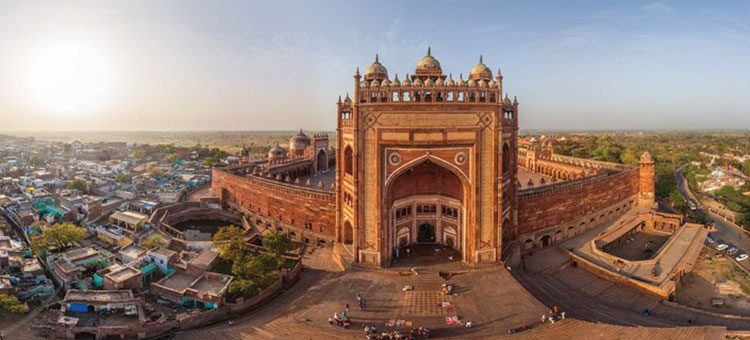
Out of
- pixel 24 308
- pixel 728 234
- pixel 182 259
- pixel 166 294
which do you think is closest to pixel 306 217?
pixel 182 259

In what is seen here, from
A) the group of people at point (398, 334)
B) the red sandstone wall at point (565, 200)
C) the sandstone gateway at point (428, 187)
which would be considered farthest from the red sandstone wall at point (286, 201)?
the red sandstone wall at point (565, 200)

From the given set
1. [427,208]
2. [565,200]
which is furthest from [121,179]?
[565,200]

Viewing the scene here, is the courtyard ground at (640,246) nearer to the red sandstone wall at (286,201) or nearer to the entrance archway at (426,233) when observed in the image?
the entrance archway at (426,233)

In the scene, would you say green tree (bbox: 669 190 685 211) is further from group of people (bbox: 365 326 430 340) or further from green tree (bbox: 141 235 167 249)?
green tree (bbox: 141 235 167 249)

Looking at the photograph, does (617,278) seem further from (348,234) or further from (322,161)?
(322,161)

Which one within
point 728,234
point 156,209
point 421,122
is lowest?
point 728,234

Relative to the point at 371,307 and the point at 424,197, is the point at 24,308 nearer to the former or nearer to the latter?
the point at 371,307

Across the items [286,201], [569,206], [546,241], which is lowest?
[546,241]
